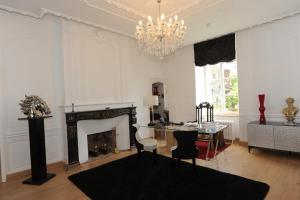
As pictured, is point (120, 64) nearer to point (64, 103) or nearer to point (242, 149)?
point (64, 103)

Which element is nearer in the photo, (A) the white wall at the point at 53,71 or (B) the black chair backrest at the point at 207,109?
(A) the white wall at the point at 53,71

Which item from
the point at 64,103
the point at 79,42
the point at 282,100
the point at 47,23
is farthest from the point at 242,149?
the point at 47,23

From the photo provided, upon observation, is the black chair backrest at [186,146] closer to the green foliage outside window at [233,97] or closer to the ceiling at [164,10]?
the ceiling at [164,10]

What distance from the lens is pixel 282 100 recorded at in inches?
189

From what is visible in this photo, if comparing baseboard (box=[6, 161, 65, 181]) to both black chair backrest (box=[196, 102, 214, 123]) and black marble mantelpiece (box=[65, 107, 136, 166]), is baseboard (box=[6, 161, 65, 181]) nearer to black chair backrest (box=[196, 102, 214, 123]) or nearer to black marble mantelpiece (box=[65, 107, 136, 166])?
black marble mantelpiece (box=[65, 107, 136, 166])

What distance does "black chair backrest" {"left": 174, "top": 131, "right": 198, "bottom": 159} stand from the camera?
3533mm

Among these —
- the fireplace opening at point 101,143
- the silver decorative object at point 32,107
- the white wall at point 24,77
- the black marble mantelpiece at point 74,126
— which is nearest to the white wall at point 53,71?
the white wall at point 24,77

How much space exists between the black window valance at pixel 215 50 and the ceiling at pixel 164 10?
72 centimetres

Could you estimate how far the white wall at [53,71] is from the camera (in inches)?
147

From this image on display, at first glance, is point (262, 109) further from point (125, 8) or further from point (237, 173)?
point (125, 8)

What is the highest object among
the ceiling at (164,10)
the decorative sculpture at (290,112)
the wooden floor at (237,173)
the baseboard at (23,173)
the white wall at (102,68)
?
the ceiling at (164,10)

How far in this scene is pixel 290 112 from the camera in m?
4.39

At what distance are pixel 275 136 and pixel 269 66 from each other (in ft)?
5.97

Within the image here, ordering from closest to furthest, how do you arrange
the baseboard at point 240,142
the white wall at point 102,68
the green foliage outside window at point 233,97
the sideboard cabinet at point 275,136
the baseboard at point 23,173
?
the baseboard at point 23,173
the sideboard cabinet at point 275,136
the white wall at point 102,68
the baseboard at point 240,142
the green foliage outside window at point 233,97
